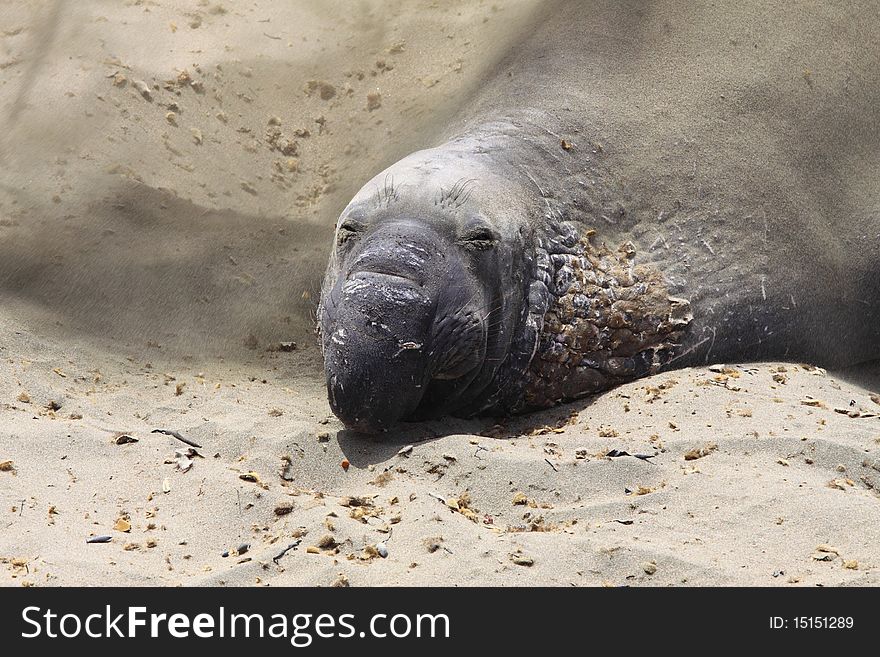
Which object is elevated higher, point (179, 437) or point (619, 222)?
point (619, 222)

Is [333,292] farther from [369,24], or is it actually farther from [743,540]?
[369,24]

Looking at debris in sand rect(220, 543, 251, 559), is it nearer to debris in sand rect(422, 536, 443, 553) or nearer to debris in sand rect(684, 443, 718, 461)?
debris in sand rect(422, 536, 443, 553)

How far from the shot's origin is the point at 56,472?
444cm

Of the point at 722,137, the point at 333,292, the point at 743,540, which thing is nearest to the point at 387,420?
the point at 333,292

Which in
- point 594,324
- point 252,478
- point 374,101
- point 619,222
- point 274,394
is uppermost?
point 374,101

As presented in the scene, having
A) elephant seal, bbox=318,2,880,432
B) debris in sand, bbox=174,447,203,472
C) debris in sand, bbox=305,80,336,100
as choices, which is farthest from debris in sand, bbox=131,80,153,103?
debris in sand, bbox=174,447,203,472

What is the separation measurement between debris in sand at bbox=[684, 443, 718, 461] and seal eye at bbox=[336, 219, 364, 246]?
5.71 ft

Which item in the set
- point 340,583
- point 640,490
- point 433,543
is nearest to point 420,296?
point 640,490

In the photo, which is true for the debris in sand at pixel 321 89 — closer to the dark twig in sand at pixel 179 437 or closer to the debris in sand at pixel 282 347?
the debris in sand at pixel 282 347

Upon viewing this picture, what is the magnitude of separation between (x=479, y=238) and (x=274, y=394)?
1.25 meters

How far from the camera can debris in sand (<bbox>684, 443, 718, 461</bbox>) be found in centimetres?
471

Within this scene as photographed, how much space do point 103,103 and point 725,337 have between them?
3.90 metres

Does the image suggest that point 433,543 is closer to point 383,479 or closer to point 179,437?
point 383,479

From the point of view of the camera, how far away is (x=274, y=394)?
5824mm
